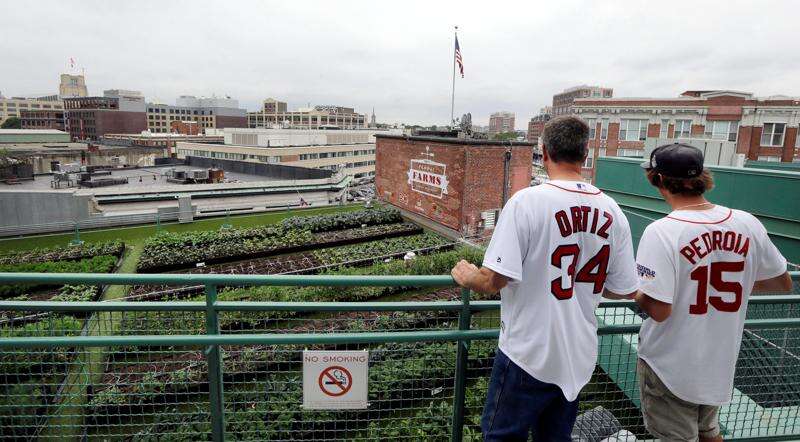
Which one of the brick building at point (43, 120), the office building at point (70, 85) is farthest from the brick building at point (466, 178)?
the office building at point (70, 85)

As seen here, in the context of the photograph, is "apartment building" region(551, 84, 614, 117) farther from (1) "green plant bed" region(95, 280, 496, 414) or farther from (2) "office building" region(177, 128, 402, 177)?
(1) "green plant bed" region(95, 280, 496, 414)

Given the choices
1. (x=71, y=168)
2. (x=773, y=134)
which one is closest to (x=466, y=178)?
(x=773, y=134)

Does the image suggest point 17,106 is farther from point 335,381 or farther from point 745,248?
point 745,248

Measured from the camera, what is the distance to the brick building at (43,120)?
9094 cm

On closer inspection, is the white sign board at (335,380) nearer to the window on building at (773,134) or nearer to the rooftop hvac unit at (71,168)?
the rooftop hvac unit at (71,168)

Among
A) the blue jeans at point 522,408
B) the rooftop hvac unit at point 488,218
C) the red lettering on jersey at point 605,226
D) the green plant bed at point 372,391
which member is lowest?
the rooftop hvac unit at point 488,218

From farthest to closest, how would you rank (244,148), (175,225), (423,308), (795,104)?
(244,148)
(795,104)
(175,225)
(423,308)

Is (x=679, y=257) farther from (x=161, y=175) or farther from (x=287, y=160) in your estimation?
(x=287, y=160)

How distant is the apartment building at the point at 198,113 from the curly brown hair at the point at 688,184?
104138mm

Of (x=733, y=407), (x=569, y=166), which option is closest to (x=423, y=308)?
(x=569, y=166)

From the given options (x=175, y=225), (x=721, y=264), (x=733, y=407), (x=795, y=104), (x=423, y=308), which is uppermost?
(x=795, y=104)

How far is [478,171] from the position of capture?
20453mm

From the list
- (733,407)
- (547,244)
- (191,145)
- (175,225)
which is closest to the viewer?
(547,244)

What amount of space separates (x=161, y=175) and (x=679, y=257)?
123ft
